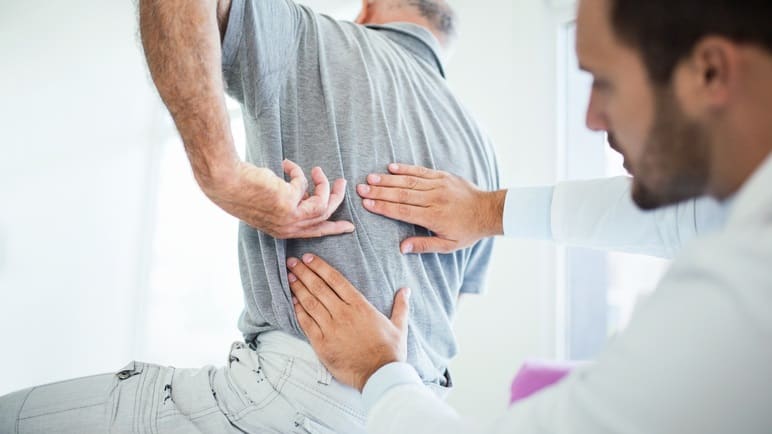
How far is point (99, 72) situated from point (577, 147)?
2602mm

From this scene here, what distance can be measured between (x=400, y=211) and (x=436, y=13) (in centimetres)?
58

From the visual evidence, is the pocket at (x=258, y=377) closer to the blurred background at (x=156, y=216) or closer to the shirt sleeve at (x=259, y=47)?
the shirt sleeve at (x=259, y=47)

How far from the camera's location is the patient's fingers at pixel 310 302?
92cm

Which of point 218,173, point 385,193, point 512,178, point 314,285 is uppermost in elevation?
point 218,173

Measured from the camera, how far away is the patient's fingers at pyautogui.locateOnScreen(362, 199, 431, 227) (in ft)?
3.30

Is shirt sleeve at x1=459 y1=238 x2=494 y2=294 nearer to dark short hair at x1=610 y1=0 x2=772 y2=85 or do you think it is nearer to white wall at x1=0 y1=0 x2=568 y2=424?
white wall at x1=0 y1=0 x2=568 y2=424

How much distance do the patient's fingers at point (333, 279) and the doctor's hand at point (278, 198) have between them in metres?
0.05

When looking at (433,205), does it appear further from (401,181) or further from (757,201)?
(757,201)

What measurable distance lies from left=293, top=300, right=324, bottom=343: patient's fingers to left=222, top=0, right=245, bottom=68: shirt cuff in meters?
0.44

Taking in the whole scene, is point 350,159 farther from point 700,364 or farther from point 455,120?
point 700,364

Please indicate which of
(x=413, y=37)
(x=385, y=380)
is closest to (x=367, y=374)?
(x=385, y=380)

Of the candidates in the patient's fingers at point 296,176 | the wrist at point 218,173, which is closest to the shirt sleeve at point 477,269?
the patient's fingers at point 296,176

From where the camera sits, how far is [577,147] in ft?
6.58

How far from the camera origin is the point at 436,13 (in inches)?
52.4
